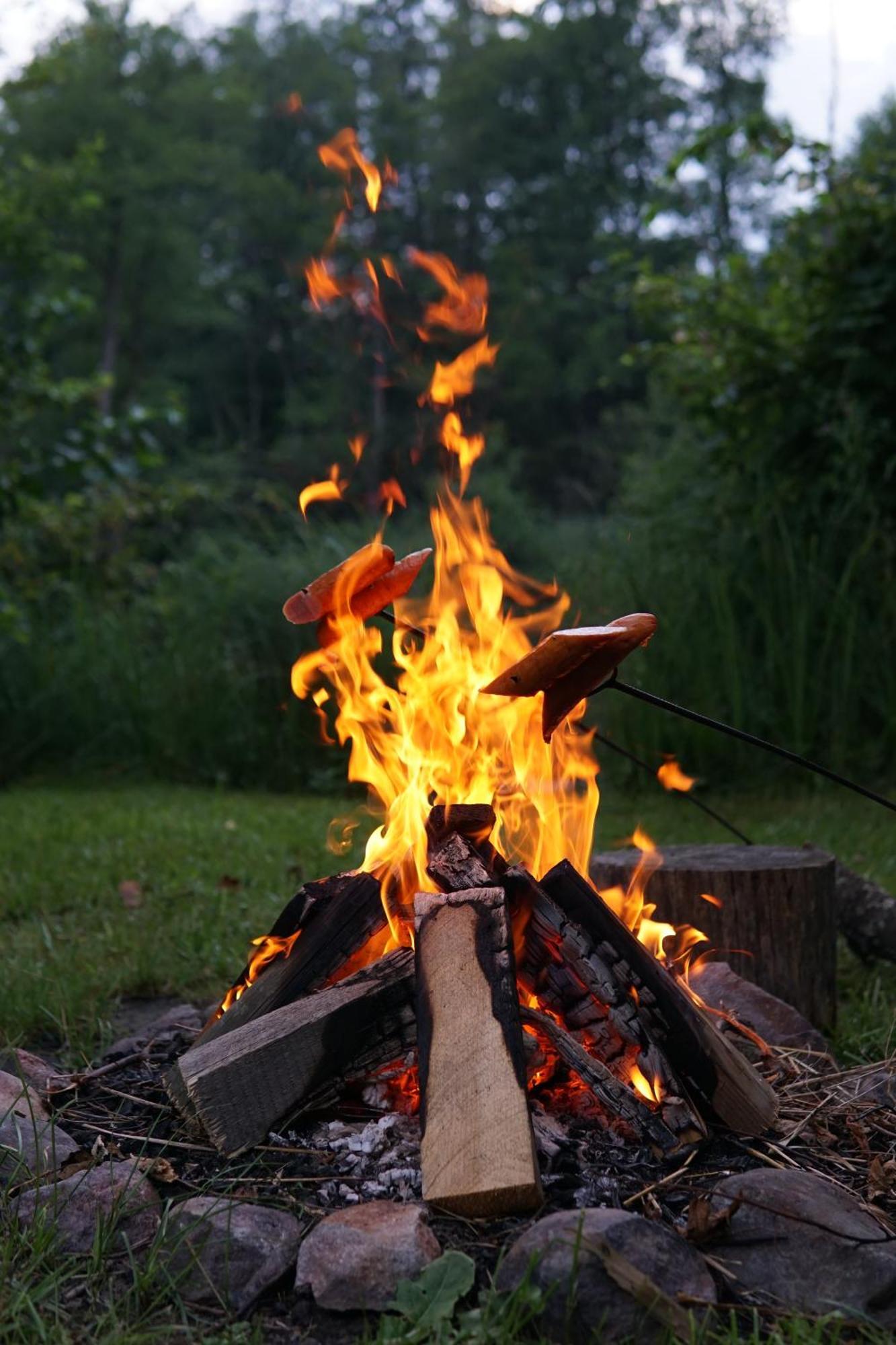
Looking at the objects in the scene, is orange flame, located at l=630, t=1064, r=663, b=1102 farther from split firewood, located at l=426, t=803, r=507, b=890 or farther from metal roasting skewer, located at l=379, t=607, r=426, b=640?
metal roasting skewer, located at l=379, t=607, r=426, b=640

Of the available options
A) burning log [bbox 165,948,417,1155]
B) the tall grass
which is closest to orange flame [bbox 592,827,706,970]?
burning log [bbox 165,948,417,1155]

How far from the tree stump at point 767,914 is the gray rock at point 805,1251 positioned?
1.50 metres

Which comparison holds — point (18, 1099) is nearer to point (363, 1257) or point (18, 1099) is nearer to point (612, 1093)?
point (363, 1257)

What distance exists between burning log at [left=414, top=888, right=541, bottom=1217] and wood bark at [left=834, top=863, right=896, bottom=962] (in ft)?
6.47

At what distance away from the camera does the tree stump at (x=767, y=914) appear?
140 inches

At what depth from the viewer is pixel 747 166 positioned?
3238cm

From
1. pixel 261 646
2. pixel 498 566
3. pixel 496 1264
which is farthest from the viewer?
pixel 261 646

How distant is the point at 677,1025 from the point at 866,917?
1889 mm

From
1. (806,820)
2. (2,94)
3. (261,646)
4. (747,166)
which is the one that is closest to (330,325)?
(747,166)

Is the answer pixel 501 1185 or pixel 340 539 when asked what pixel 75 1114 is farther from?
pixel 340 539

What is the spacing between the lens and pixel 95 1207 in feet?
6.97

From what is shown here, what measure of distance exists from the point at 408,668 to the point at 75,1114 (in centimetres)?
117

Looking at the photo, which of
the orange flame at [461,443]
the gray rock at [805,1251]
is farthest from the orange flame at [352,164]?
the gray rock at [805,1251]

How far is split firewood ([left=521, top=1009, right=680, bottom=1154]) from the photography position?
7.42 ft
